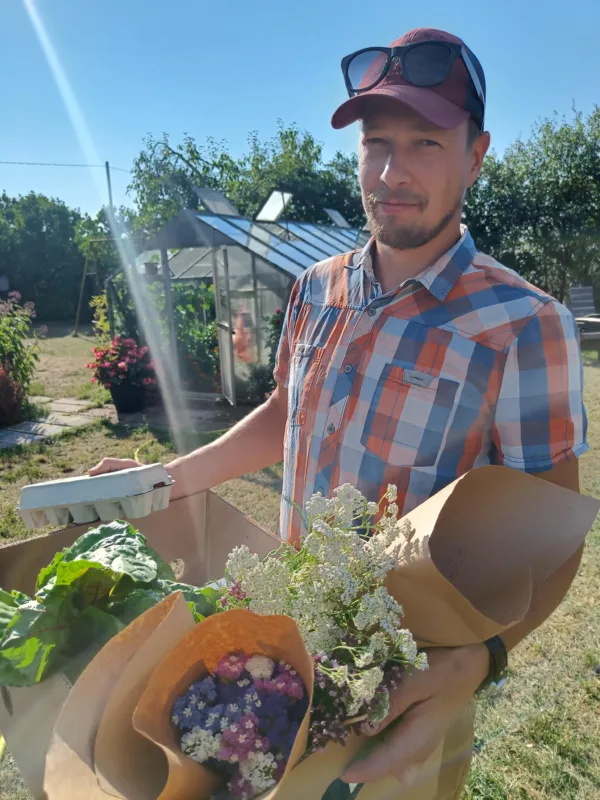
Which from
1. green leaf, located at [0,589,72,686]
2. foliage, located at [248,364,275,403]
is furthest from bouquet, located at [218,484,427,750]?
foliage, located at [248,364,275,403]

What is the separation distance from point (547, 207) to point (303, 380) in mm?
19270

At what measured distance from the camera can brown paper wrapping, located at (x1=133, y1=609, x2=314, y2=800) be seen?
2.07ft

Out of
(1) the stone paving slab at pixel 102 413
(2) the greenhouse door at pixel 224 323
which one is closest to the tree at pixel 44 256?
(1) the stone paving slab at pixel 102 413

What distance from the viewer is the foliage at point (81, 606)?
0.76 metres

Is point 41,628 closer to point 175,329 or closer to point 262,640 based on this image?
point 262,640

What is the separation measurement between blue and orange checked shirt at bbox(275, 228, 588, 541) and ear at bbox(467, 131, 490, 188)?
15 cm

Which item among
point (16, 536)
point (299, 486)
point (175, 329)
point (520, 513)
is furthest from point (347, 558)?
point (175, 329)

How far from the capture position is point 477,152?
136cm

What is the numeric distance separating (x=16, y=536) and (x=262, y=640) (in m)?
4.76

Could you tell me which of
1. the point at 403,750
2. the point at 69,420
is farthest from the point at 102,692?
the point at 69,420

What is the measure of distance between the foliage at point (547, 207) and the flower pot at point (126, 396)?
13688 millimetres

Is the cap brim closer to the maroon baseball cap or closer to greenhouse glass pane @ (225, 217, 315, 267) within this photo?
the maroon baseball cap

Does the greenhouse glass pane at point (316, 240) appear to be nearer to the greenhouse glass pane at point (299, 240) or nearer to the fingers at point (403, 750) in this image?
the greenhouse glass pane at point (299, 240)

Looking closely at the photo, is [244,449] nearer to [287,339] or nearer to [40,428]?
[287,339]
